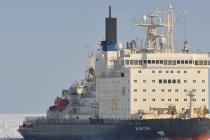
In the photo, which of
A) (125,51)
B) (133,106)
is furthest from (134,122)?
(125,51)

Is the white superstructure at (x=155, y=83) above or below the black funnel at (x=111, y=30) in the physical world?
below

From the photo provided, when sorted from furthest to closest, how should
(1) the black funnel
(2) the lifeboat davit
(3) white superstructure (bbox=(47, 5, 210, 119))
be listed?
(2) the lifeboat davit → (1) the black funnel → (3) white superstructure (bbox=(47, 5, 210, 119))

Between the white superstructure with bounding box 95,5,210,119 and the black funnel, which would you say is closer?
the white superstructure with bounding box 95,5,210,119

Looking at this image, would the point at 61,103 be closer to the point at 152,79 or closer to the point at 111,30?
the point at 111,30

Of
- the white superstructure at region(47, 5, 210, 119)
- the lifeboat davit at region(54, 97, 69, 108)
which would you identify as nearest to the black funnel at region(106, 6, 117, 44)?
the white superstructure at region(47, 5, 210, 119)

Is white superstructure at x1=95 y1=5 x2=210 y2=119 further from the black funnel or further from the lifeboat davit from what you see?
the lifeboat davit

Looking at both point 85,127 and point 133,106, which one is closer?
point 133,106

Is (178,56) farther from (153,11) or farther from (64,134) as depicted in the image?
(64,134)

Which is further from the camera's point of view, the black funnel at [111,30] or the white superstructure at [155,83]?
the black funnel at [111,30]

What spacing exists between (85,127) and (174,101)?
783 centimetres

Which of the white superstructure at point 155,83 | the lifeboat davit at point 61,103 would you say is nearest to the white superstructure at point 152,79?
the white superstructure at point 155,83

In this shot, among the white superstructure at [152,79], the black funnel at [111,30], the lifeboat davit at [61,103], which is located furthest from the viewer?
the lifeboat davit at [61,103]

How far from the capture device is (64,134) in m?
79.7

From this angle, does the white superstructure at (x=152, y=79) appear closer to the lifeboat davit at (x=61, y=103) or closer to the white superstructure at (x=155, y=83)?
the white superstructure at (x=155, y=83)
